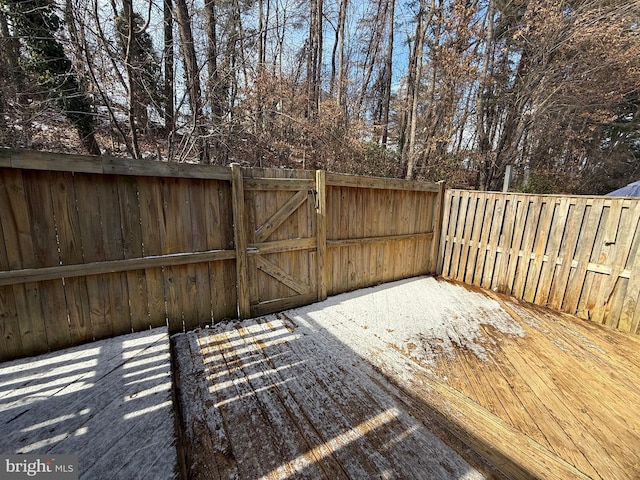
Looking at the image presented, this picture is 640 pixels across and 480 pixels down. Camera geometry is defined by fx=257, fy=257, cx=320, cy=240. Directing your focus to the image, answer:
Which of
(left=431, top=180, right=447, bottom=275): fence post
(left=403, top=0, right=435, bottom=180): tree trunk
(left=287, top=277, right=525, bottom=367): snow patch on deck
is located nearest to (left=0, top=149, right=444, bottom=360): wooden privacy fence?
(left=287, top=277, right=525, bottom=367): snow patch on deck

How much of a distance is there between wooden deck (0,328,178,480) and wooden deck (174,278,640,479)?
0.18 m

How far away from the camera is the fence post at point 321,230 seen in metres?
3.16

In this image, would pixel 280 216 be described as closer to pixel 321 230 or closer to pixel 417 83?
pixel 321 230

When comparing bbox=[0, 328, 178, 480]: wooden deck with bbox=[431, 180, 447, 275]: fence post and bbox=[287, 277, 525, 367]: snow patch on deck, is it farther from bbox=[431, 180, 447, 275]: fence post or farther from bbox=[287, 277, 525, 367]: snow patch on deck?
Result: bbox=[431, 180, 447, 275]: fence post

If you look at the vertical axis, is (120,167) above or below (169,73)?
below

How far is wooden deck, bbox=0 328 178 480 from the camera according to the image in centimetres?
126

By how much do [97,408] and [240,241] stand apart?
1608mm

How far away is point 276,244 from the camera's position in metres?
2.97

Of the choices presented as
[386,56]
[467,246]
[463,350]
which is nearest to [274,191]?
[463,350]

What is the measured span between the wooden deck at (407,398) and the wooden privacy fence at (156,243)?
1.62 feet

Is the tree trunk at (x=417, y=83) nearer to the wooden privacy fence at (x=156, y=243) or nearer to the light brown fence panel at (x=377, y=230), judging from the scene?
the light brown fence panel at (x=377, y=230)

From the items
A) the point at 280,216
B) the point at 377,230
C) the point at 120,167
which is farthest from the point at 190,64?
the point at 377,230

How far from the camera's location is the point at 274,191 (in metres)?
2.89

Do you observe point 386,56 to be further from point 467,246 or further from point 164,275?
point 164,275
